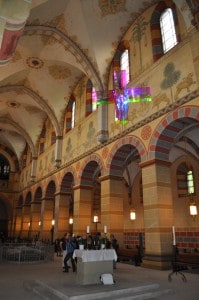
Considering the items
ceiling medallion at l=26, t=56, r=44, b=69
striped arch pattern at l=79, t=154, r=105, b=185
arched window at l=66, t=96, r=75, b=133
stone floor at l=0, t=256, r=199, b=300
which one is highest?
ceiling medallion at l=26, t=56, r=44, b=69

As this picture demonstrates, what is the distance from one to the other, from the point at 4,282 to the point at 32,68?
1314 centimetres

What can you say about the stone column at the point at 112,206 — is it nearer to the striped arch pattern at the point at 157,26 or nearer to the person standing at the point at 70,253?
the person standing at the point at 70,253

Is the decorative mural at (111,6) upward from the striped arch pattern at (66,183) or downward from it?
upward

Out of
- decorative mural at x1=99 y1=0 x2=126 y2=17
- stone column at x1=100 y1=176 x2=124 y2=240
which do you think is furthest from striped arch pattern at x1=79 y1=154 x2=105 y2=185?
decorative mural at x1=99 y1=0 x2=126 y2=17

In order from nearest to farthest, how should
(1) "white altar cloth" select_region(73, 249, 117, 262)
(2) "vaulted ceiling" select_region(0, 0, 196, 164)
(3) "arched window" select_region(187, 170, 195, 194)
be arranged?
(1) "white altar cloth" select_region(73, 249, 117, 262)
(2) "vaulted ceiling" select_region(0, 0, 196, 164)
(3) "arched window" select_region(187, 170, 195, 194)

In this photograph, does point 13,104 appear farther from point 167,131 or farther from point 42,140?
point 167,131

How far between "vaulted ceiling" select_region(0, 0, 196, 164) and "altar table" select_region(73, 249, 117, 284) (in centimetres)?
802

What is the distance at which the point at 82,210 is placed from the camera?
14117mm

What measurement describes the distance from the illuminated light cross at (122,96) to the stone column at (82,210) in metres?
4.82

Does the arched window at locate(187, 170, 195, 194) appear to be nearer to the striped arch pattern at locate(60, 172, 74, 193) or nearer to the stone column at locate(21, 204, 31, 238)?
the striped arch pattern at locate(60, 172, 74, 193)

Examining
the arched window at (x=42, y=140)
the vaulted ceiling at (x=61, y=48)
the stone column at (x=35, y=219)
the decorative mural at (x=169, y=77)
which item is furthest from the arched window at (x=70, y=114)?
the decorative mural at (x=169, y=77)

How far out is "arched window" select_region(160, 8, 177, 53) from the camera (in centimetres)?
1030

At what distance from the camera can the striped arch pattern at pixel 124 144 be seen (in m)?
10.2

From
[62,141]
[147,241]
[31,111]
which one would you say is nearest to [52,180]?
[62,141]
